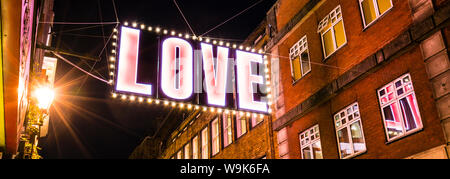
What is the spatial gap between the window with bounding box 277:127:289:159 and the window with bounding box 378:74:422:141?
4284mm

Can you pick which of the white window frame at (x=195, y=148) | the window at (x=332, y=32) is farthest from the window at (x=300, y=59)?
the white window frame at (x=195, y=148)

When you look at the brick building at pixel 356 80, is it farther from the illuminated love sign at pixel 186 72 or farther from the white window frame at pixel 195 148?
the white window frame at pixel 195 148

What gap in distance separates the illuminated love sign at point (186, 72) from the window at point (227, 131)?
10.3m

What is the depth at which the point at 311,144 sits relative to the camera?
12211mm

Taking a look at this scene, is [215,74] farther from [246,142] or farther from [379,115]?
[246,142]

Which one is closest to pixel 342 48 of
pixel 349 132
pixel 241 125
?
pixel 349 132

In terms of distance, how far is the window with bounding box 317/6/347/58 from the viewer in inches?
467

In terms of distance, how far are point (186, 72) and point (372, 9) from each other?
18.7ft

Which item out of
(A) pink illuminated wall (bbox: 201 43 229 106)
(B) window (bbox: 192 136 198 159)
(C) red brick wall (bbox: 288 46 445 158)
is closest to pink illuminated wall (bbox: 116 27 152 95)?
(A) pink illuminated wall (bbox: 201 43 229 106)

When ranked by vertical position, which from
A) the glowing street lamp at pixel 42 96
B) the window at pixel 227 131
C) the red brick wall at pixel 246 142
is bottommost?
the glowing street lamp at pixel 42 96

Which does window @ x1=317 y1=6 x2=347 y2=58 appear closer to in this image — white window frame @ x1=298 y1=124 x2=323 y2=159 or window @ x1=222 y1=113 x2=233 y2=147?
white window frame @ x1=298 y1=124 x2=323 y2=159

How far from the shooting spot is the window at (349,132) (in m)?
10.4
